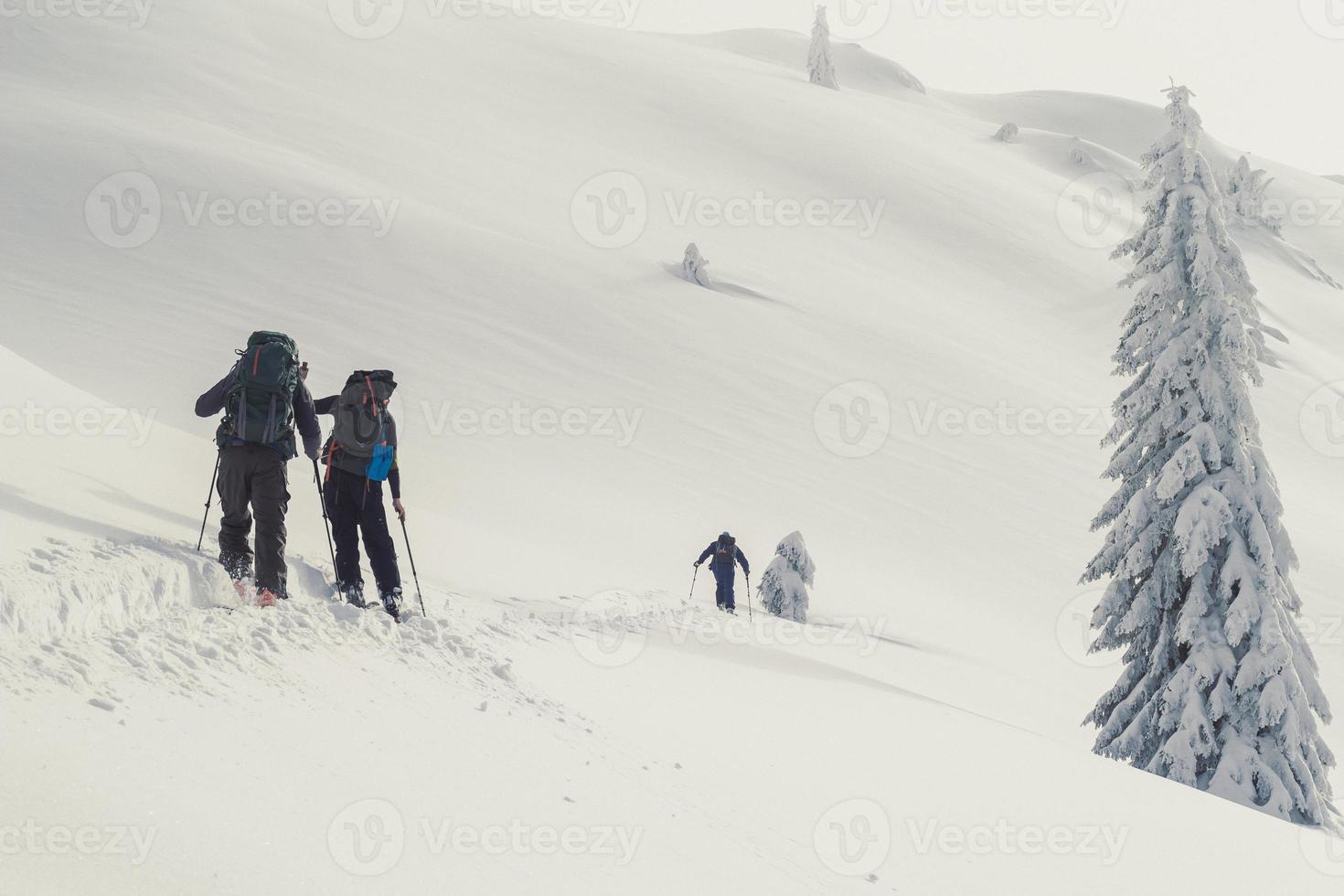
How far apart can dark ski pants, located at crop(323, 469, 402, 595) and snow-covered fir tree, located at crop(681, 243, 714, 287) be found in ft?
110

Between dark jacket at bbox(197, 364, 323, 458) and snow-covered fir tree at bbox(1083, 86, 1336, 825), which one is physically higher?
snow-covered fir tree at bbox(1083, 86, 1336, 825)

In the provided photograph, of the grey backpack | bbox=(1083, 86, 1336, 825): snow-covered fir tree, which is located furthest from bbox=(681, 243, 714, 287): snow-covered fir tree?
the grey backpack

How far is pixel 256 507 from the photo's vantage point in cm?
686

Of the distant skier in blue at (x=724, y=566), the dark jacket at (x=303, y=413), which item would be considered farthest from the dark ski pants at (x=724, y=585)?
the dark jacket at (x=303, y=413)

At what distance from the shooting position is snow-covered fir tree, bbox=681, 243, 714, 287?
4066 centimetres

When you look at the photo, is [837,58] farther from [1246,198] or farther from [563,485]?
[563,485]

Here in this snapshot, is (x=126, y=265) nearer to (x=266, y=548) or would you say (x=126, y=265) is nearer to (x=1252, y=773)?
(x=266, y=548)

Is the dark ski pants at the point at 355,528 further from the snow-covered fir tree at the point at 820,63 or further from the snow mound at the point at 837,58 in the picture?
the snow mound at the point at 837,58

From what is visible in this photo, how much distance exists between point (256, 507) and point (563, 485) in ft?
51.2

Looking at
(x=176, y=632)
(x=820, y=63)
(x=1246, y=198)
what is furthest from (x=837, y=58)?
(x=176, y=632)

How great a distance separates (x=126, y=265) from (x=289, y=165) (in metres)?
11.3

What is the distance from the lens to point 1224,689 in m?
12.4

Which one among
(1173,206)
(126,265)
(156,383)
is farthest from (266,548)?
(126,265)

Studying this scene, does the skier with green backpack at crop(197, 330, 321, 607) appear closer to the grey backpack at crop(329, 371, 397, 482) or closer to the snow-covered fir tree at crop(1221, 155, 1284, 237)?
the grey backpack at crop(329, 371, 397, 482)
